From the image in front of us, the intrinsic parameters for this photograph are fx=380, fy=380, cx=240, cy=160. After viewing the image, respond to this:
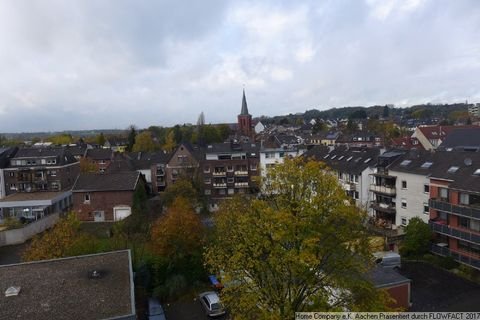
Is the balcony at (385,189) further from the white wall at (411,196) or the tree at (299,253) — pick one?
the tree at (299,253)

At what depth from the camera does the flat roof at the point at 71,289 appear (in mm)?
14880

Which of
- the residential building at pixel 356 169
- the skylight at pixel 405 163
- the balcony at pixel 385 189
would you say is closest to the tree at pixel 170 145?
the residential building at pixel 356 169

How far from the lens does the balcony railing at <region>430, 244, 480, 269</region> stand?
26047 mm

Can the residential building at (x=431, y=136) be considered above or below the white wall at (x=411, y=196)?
above

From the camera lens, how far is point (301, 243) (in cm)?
1381

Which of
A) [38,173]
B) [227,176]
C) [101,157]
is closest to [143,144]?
[101,157]

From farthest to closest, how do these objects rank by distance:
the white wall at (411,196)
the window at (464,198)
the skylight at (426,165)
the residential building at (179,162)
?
the residential building at (179,162) < the skylight at (426,165) < the white wall at (411,196) < the window at (464,198)

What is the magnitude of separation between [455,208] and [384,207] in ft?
31.8

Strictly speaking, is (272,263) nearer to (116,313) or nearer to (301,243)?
(301,243)

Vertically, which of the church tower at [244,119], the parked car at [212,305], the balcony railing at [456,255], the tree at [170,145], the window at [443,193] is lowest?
the parked car at [212,305]

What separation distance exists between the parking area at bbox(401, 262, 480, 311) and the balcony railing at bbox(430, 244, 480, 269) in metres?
1.38

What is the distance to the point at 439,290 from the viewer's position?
24.2m

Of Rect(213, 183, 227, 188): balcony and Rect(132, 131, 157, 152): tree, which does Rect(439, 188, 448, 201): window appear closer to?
Rect(213, 183, 227, 188): balcony

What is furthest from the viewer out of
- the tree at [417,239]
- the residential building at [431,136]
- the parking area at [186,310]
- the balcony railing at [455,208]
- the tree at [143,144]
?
the tree at [143,144]
